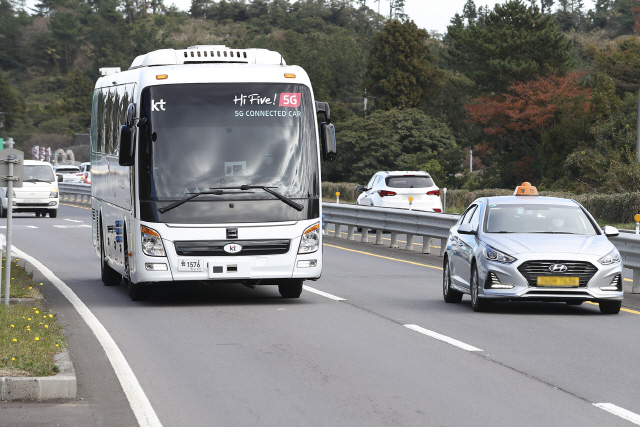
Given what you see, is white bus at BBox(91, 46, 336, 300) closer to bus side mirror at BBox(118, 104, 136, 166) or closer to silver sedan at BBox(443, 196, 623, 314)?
bus side mirror at BBox(118, 104, 136, 166)

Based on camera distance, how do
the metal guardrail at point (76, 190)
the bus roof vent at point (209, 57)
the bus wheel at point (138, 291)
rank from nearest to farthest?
the bus wheel at point (138, 291) < the bus roof vent at point (209, 57) < the metal guardrail at point (76, 190)

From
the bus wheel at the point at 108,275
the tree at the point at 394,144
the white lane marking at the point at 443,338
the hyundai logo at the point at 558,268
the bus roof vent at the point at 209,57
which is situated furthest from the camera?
the tree at the point at 394,144

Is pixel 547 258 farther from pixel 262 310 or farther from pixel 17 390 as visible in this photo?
pixel 17 390

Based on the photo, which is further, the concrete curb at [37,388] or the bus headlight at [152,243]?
the bus headlight at [152,243]

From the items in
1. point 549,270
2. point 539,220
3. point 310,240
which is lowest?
point 549,270

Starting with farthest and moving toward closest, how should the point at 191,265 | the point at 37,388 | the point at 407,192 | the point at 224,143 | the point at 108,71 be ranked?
the point at 407,192, the point at 108,71, the point at 224,143, the point at 191,265, the point at 37,388

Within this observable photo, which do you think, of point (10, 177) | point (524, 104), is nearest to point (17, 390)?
point (10, 177)

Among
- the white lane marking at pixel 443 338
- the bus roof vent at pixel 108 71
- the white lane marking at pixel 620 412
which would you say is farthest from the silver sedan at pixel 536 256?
the bus roof vent at pixel 108 71

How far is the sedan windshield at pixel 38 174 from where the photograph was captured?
4012 cm

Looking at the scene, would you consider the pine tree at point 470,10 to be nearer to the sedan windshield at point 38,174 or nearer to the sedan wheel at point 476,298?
the sedan windshield at point 38,174

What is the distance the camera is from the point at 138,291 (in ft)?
47.5

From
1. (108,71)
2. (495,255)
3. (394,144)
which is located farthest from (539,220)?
(394,144)

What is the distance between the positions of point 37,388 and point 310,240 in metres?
6.41

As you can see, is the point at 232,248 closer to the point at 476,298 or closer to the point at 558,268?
the point at 476,298
